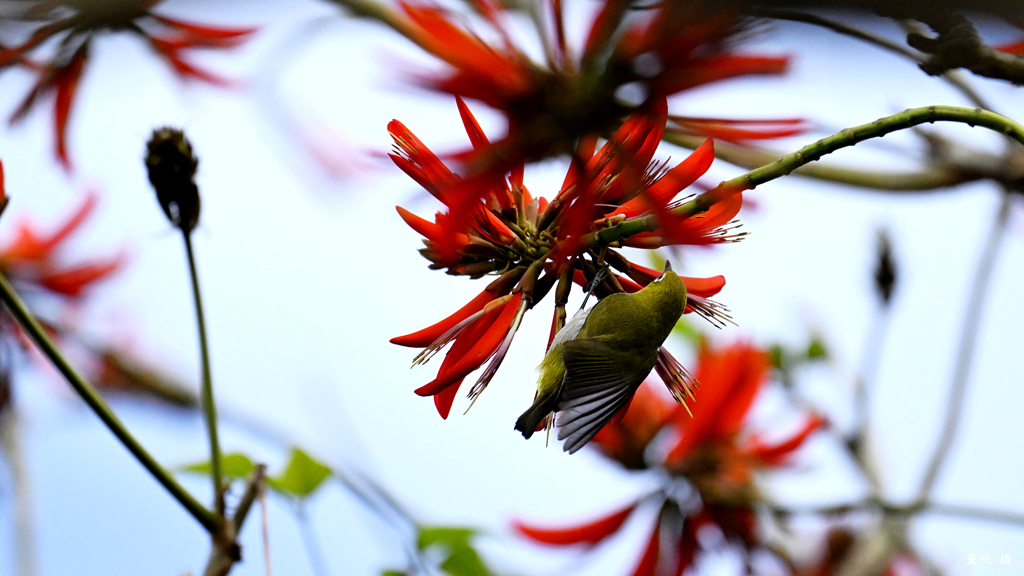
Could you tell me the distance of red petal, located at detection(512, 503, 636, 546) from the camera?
34.5 inches

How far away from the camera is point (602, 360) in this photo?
44cm

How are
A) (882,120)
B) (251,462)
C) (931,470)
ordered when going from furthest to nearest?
(931,470) < (251,462) < (882,120)

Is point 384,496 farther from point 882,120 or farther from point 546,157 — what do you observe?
point 882,120

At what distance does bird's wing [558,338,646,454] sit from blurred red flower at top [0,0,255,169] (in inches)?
18.2

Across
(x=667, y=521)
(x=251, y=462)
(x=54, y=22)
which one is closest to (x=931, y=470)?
(x=667, y=521)

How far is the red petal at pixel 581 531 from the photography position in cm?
88

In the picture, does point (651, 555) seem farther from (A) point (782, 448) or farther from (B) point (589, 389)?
(B) point (589, 389)

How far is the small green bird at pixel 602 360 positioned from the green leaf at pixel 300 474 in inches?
9.8

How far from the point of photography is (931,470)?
2.72ft

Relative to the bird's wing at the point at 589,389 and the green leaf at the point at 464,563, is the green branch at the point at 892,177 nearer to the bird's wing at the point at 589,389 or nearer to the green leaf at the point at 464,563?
the bird's wing at the point at 589,389

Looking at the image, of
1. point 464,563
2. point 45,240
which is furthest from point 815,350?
point 45,240

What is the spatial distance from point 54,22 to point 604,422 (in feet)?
1.93

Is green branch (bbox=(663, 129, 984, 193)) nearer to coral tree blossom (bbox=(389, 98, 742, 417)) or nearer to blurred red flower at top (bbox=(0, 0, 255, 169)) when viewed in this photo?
coral tree blossom (bbox=(389, 98, 742, 417))

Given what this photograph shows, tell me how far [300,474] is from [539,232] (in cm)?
29
